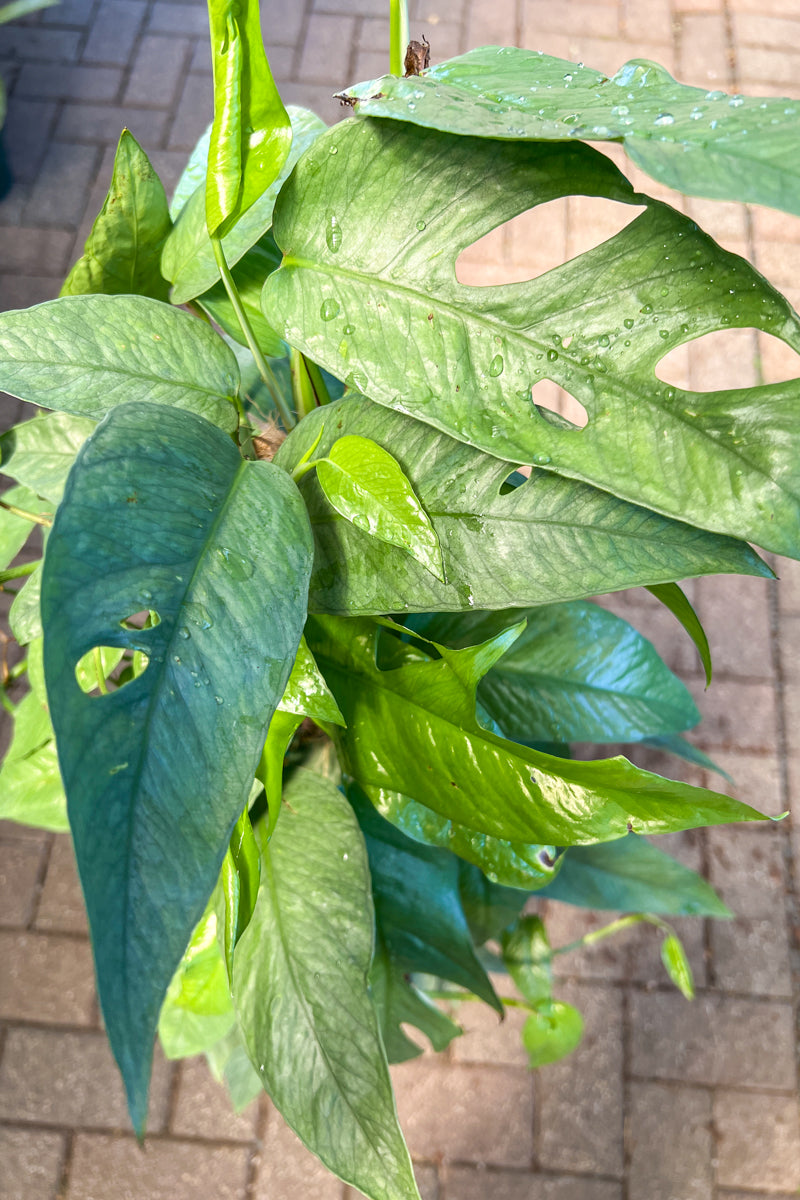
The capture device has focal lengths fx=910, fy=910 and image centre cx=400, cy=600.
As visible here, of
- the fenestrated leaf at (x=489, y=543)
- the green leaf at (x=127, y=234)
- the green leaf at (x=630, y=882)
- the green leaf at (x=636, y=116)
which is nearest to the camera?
the green leaf at (x=636, y=116)

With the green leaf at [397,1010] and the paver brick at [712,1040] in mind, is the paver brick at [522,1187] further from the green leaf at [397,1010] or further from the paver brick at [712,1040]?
the green leaf at [397,1010]

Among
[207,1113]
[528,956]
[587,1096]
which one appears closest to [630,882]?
[528,956]

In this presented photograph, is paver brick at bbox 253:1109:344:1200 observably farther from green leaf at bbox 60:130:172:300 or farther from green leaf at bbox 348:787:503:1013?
green leaf at bbox 60:130:172:300

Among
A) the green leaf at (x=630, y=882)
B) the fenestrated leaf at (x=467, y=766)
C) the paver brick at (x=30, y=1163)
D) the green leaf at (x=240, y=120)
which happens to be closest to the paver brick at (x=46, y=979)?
the paver brick at (x=30, y=1163)

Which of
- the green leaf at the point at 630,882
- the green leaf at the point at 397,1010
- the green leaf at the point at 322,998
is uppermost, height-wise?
the green leaf at the point at 322,998

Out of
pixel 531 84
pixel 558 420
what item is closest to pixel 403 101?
pixel 531 84

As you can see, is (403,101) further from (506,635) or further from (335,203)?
(506,635)
